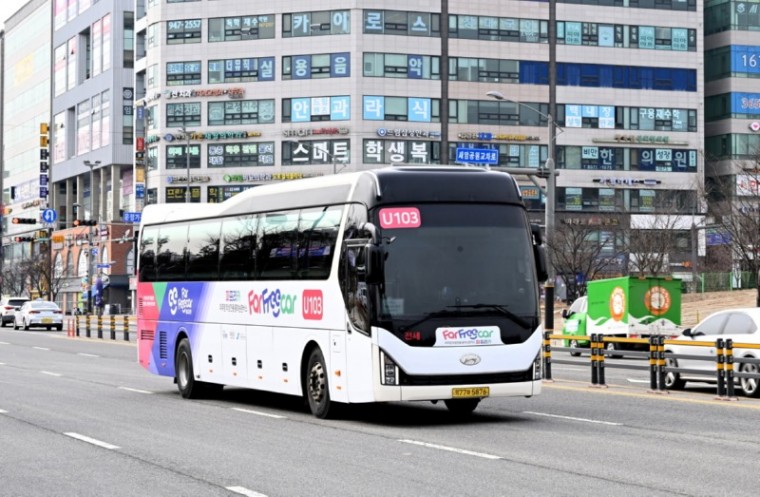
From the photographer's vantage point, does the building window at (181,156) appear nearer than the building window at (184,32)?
Yes

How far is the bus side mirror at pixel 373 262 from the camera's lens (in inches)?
624

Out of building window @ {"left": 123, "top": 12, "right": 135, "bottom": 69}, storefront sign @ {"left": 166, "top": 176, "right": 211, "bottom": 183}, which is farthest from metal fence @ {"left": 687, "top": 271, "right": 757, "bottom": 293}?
building window @ {"left": 123, "top": 12, "right": 135, "bottom": 69}

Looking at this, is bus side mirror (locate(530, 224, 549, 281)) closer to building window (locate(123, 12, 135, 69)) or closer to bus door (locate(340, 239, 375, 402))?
bus door (locate(340, 239, 375, 402))

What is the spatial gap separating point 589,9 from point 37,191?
219 feet

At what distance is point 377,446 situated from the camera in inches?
565

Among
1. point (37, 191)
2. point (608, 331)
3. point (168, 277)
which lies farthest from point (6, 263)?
point (168, 277)

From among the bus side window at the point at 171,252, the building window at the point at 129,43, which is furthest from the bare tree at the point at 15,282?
the bus side window at the point at 171,252

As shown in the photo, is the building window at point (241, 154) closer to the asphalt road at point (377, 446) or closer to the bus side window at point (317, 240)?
the asphalt road at point (377, 446)

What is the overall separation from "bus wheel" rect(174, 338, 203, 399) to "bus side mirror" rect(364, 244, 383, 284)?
6924 millimetres

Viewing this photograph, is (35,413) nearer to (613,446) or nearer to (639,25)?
(613,446)

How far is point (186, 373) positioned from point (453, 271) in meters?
7.41

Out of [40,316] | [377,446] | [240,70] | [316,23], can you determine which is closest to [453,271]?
[377,446]

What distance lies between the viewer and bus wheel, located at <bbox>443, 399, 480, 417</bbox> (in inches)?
714

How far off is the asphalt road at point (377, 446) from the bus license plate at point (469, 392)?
411mm
